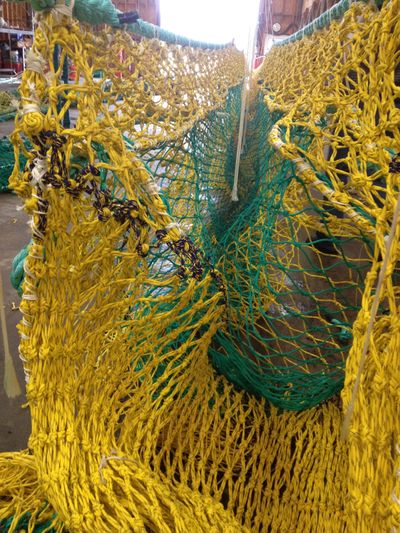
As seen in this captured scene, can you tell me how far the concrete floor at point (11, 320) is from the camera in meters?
1.05

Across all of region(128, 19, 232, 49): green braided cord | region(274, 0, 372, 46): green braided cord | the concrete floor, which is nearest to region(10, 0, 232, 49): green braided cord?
region(128, 19, 232, 49): green braided cord

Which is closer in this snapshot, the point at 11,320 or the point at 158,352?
the point at 158,352

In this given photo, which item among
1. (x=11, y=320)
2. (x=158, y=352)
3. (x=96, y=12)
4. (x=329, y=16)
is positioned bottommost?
(x=11, y=320)

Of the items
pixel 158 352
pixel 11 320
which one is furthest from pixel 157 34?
pixel 11 320

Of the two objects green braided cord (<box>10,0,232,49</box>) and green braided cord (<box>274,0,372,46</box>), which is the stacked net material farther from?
green braided cord (<box>274,0,372,46</box>)

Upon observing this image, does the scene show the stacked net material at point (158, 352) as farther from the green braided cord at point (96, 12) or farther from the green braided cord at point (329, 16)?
the green braided cord at point (329, 16)

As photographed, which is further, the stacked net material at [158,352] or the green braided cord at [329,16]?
the green braided cord at [329,16]

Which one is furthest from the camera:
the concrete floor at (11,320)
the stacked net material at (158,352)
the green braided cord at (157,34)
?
the concrete floor at (11,320)

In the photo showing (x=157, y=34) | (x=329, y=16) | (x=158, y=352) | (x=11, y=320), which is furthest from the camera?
(x=11, y=320)

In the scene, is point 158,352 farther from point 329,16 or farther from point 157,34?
point 329,16

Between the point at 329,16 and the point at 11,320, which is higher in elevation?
the point at 329,16

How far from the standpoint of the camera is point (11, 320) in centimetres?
155

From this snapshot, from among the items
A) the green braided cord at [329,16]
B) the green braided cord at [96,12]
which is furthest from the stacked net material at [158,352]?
the green braided cord at [329,16]

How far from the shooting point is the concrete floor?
1.05 metres
